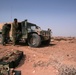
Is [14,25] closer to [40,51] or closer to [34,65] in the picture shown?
[40,51]

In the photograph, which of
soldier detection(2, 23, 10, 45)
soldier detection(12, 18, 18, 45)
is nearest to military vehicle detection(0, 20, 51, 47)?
soldier detection(12, 18, 18, 45)

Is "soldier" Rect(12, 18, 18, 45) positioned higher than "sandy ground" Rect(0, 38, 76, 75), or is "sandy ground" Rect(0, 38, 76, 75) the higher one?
"soldier" Rect(12, 18, 18, 45)

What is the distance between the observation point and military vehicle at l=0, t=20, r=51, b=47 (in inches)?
518

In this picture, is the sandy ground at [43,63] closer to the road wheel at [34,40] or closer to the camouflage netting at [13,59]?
the camouflage netting at [13,59]

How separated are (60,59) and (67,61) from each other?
13.6 inches

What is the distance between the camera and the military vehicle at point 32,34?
13159 mm

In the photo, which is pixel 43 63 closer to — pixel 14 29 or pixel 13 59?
pixel 13 59

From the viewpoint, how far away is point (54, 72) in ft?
27.4

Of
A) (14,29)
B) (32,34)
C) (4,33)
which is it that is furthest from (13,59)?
(4,33)

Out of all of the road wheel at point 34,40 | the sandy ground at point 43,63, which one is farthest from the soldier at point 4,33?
the sandy ground at point 43,63

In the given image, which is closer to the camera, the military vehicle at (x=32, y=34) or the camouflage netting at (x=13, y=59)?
the camouflage netting at (x=13, y=59)

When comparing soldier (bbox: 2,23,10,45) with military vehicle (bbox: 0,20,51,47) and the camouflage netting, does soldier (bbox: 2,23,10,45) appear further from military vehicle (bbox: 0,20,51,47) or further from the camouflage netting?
the camouflage netting

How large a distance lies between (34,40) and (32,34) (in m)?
0.41

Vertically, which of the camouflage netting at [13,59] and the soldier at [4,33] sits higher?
the soldier at [4,33]
